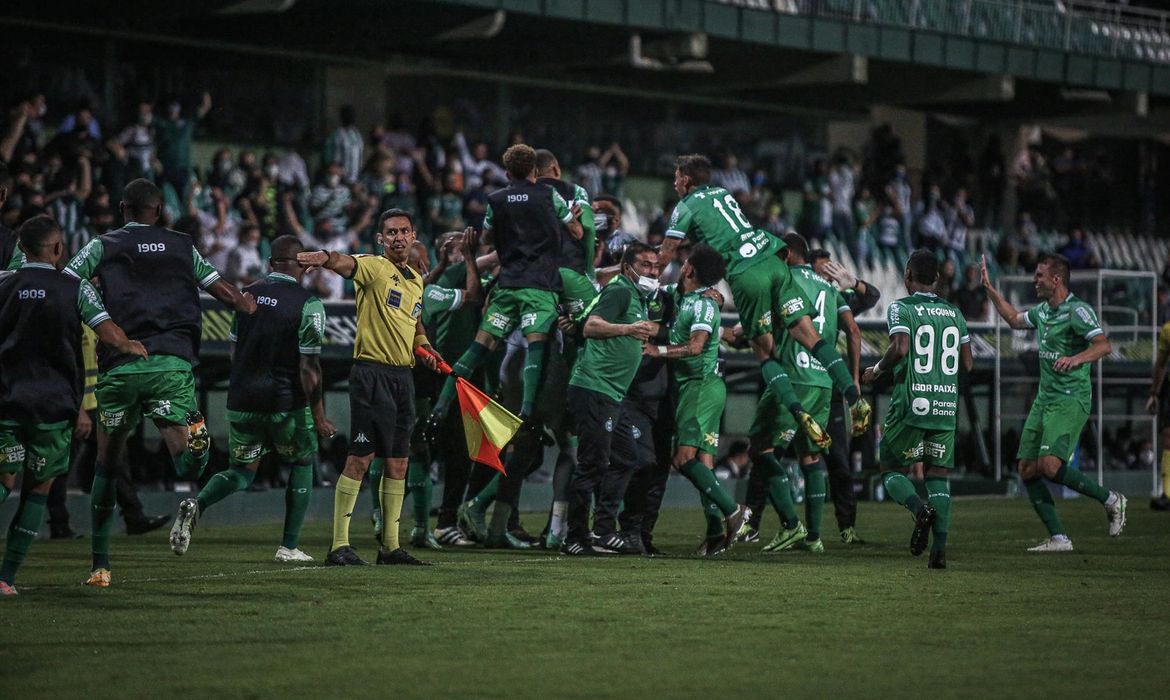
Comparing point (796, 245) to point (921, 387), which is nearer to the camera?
point (921, 387)

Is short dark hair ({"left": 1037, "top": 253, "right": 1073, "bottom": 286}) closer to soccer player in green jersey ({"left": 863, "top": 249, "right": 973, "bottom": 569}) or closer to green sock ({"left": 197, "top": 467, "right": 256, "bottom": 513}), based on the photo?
soccer player in green jersey ({"left": 863, "top": 249, "right": 973, "bottom": 569})

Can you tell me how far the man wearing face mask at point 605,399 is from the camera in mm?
12297

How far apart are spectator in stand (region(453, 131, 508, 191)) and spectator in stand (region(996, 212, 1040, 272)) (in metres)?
11.7

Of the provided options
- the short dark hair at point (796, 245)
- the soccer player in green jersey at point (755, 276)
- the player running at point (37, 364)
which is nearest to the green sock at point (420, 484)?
the soccer player in green jersey at point (755, 276)

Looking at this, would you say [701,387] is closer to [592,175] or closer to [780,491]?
[780,491]

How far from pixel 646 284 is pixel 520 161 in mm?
1534

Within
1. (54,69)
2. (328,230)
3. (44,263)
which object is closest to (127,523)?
(44,263)

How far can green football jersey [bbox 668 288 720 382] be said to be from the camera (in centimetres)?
1260

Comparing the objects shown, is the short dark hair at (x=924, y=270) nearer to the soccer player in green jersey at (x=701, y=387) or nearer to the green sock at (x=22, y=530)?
the soccer player in green jersey at (x=701, y=387)

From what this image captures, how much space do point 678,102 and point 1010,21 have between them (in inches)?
271

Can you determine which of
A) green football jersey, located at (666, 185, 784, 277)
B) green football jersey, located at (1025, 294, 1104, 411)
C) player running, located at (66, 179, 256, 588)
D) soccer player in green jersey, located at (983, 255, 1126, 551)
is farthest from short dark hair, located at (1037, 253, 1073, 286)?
player running, located at (66, 179, 256, 588)

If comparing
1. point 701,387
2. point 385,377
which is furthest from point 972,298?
point 385,377

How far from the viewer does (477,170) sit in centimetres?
2548

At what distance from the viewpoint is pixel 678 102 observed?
34.2m
